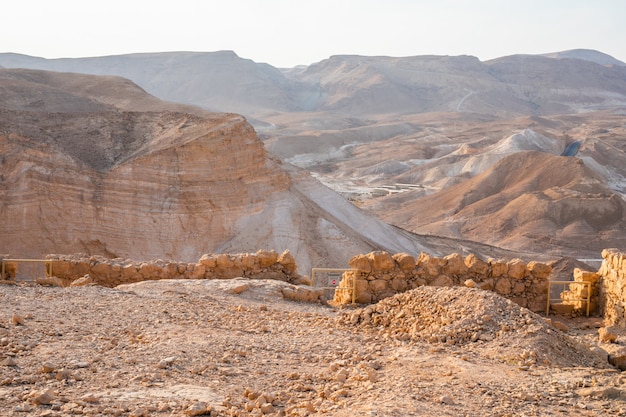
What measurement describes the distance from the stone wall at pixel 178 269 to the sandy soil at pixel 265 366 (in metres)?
3.21

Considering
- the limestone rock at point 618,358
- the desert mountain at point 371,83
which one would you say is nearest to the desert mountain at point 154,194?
the limestone rock at point 618,358

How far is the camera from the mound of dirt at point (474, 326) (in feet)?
27.5

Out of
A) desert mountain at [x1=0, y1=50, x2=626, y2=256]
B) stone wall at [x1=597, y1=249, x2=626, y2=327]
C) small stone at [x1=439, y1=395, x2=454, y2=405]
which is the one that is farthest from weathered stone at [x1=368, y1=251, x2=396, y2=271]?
desert mountain at [x1=0, y1=50, x2=626, y2=256]

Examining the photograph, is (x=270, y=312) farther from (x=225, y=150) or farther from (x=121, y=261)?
(x=225, y=150)

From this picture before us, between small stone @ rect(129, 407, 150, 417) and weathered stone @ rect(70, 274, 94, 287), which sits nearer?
small stone @ rect(129, 407, 150, 417)

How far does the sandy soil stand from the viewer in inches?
245

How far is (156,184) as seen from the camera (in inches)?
913

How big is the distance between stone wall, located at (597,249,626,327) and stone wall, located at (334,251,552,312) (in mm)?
948

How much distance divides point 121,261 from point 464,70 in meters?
123

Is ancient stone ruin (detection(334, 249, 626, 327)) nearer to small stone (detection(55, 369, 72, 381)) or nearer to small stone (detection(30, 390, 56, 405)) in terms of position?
small stone (detection(55, 369, 72, 381))

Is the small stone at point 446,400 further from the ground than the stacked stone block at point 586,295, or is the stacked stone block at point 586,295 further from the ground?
the small stone at point 446,400

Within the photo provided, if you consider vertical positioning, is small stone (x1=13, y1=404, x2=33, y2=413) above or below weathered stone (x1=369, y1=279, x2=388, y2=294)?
above

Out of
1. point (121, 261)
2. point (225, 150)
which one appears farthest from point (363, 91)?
point (121, 261)

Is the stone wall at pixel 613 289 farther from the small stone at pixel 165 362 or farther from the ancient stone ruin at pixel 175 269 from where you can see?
the small stone at pixel 165 362
